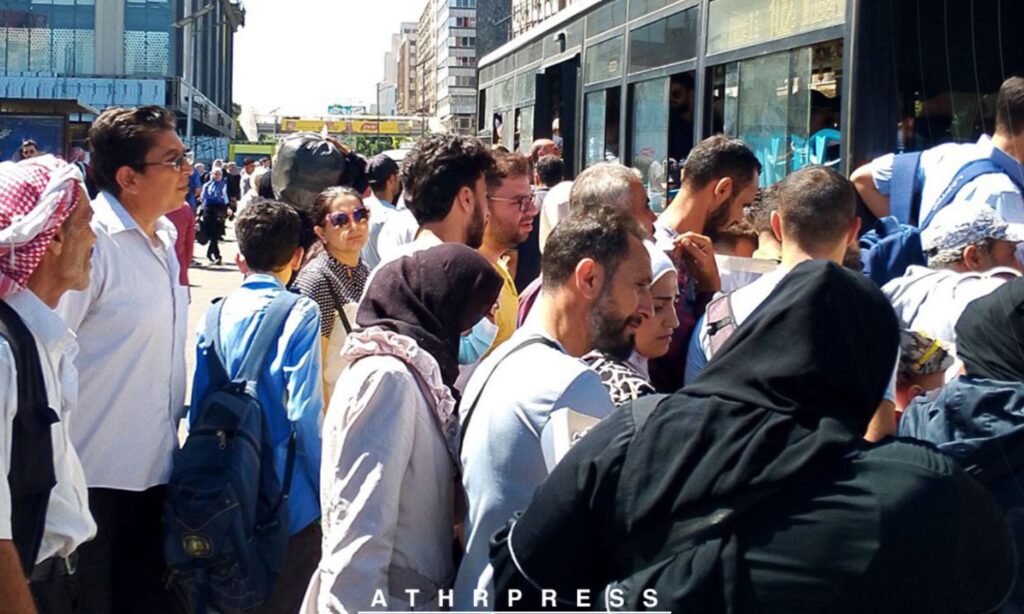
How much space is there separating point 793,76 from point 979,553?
547 centimetres

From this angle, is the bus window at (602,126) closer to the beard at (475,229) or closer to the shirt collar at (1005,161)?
the shirt collar at (1005,161)

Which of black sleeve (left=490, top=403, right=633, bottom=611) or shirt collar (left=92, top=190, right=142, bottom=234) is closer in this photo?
black sleeve (left=490, top=403, right=633, bottom=611)

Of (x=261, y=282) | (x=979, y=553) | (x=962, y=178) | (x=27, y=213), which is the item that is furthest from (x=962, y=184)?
(x=27, y=213)

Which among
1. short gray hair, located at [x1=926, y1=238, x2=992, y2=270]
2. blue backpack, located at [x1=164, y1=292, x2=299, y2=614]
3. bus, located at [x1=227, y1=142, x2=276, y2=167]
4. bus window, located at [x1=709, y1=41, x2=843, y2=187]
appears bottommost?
blue backpack, located at [x1=164, y1=292, x2=299, y2=614]

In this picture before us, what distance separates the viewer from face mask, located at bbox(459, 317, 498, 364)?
3729 mm

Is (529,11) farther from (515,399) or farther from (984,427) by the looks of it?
(515,399)

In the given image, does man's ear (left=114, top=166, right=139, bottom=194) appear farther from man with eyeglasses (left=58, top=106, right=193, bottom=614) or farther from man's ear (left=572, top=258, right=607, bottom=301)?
man's ear (left=572, top=258, right=607, bottom=301)

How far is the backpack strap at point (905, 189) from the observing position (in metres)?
5.44

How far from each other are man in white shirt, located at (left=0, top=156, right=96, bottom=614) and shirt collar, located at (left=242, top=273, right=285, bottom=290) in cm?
146

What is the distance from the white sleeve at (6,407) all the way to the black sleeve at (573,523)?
98 centimetres

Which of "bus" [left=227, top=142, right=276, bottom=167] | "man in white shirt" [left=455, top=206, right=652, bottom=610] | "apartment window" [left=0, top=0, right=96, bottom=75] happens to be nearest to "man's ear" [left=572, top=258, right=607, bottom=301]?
"man in white shirt" [left=455, top=206, right=652, bottom=610]

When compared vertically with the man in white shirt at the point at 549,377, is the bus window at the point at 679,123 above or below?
above

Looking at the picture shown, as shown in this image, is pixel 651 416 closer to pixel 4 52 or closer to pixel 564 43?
pixel 564 43

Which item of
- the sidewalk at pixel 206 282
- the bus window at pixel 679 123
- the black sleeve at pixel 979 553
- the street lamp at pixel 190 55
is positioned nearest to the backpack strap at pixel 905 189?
the bus window at pixel 679 123
